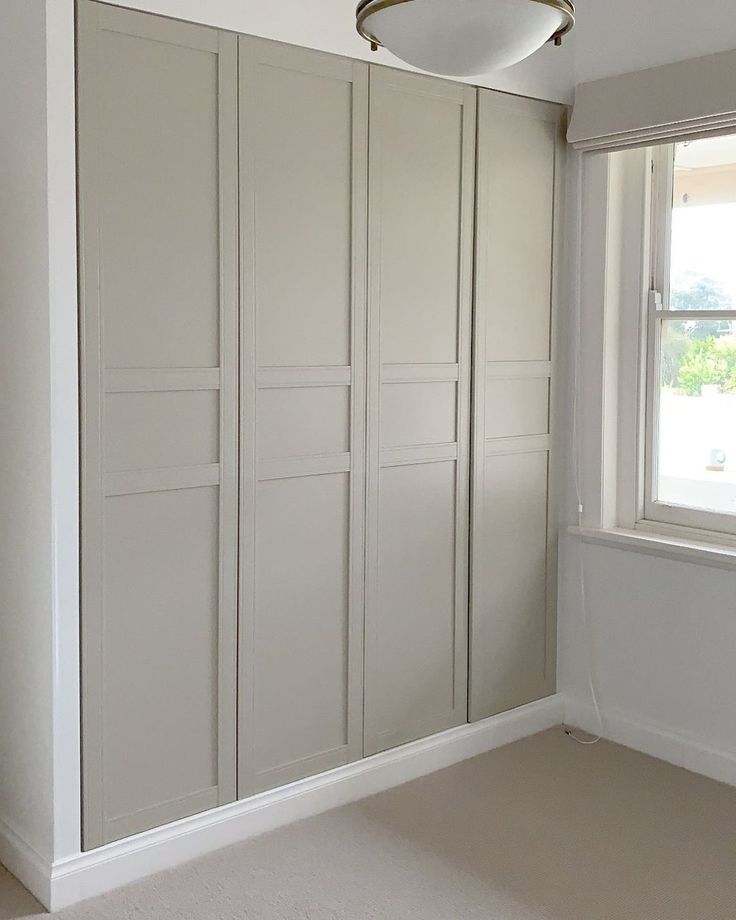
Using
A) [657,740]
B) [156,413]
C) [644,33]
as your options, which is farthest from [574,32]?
[657,740]

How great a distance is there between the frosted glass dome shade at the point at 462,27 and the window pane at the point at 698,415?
1.70 m

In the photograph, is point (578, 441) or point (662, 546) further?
point (578, 441)

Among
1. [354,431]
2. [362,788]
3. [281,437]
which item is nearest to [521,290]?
[354,431]

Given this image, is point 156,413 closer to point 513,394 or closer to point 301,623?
point 301,623

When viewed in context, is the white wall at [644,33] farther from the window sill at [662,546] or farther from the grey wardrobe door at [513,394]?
the window sill at [662,546]

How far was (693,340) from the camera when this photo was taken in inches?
129

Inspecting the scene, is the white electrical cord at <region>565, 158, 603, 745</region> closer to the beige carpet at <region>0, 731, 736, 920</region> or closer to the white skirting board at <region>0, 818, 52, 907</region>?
the beige carpet at <region>0, 731, 736, 920</region>

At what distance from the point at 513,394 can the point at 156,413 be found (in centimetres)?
129

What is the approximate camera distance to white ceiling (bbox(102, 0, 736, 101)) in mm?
2559

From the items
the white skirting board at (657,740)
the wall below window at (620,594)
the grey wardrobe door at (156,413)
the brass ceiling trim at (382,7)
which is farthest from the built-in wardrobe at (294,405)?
the brass ceiling trim at (382,7)

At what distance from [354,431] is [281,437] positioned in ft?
0.81

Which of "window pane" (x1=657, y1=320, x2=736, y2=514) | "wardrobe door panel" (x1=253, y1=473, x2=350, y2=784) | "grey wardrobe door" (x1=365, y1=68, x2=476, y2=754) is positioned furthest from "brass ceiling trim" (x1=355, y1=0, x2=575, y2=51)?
"window pane" (x1=657, y1=320, x2=736, y2=514)

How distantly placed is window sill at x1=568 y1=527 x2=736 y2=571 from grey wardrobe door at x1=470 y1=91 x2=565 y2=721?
155mm

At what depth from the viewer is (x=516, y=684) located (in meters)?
3.47
